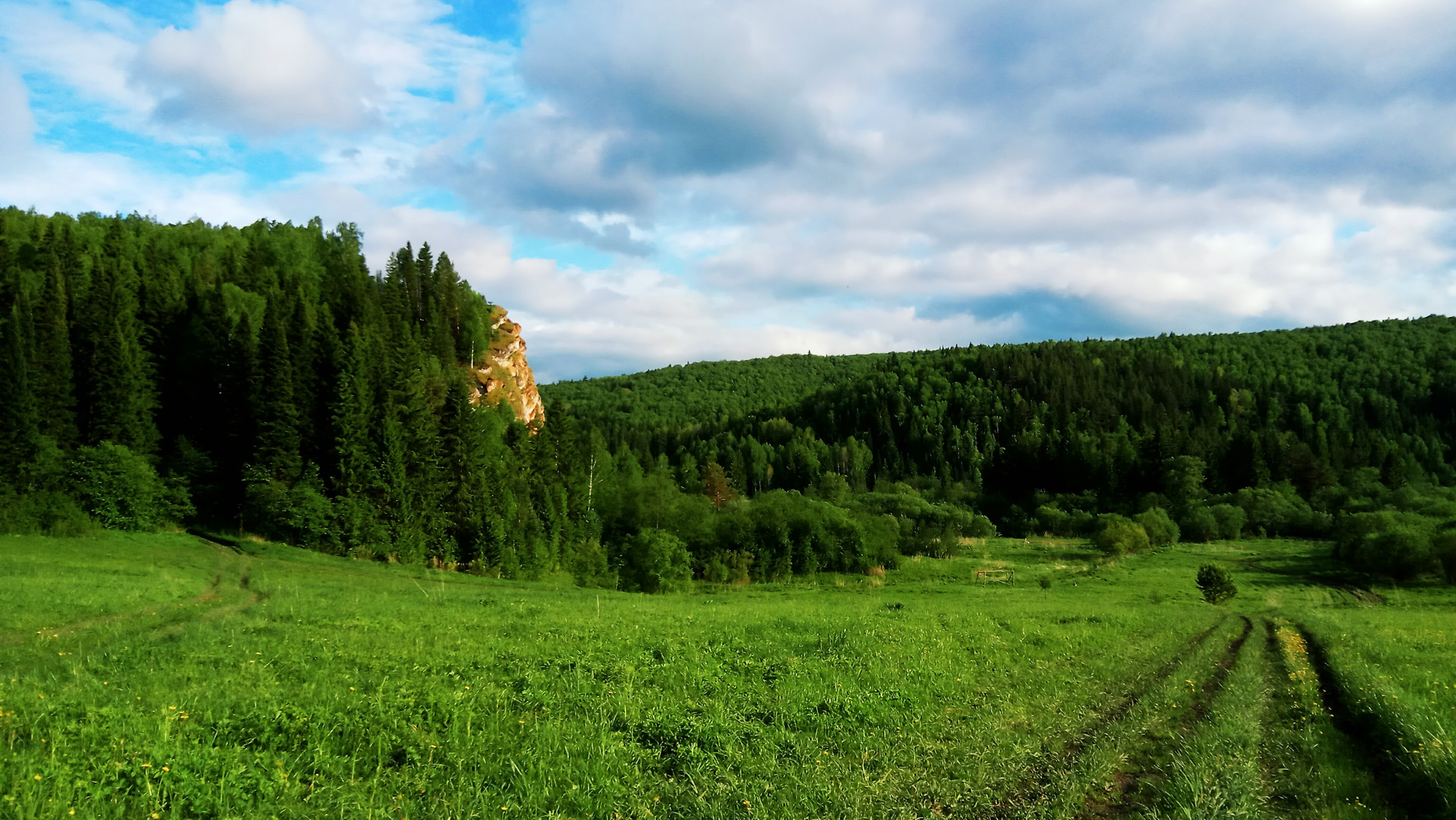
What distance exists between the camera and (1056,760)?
35.3ft

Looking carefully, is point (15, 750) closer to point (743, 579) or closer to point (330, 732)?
point (330, 732)

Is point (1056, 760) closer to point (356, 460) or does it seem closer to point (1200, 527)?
point (356, 460)

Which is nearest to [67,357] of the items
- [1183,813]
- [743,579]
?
[743,579]

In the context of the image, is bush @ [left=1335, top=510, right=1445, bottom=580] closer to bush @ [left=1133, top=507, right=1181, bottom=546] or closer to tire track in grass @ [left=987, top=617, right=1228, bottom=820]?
bush @ [left=1133, top=507, right=1181, bottom=546]

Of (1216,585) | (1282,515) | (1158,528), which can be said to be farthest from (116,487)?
(1282,515)

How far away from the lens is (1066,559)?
100812mm

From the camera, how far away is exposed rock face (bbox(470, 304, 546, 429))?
110312 millimetres

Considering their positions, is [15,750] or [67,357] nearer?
[15,750]

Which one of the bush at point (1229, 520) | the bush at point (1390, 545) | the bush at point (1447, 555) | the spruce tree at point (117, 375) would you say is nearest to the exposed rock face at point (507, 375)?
the spruce tree at point (117, 375)

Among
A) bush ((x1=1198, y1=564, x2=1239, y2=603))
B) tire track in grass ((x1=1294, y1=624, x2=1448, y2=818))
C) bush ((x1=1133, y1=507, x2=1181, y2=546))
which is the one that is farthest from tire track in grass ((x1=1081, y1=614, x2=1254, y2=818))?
bush ((x1=1133, y1=507, x2=1181, y2=546))

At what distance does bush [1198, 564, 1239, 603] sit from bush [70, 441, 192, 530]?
84579 mm

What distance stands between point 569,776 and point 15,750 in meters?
6.35

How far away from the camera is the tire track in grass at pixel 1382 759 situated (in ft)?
31.5

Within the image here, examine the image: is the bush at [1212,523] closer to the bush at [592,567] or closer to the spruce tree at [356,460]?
the bush at [592,567]
